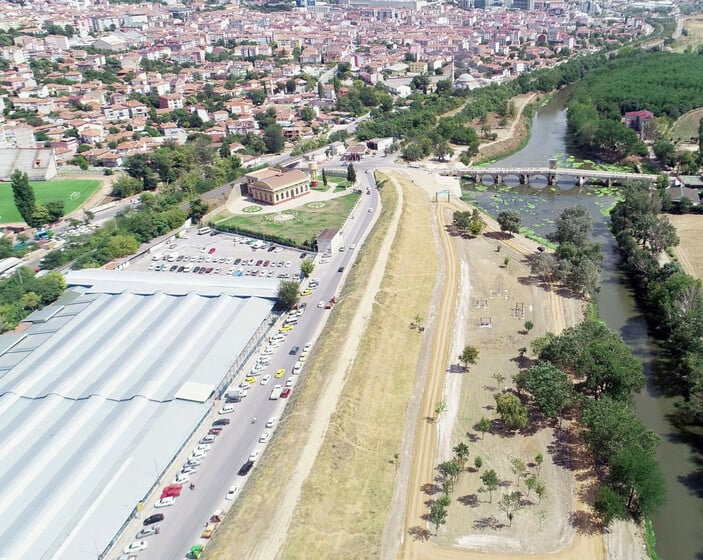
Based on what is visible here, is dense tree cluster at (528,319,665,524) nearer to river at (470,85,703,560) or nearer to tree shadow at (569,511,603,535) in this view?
tree shadow at (569,511,603,535)

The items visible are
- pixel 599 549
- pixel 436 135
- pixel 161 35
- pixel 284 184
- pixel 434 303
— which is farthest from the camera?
pixel 161 35

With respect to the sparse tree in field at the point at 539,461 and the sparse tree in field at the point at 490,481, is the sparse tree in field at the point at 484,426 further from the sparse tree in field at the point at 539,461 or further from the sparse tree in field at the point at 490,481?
the sparse tree in field at the point at 490,481

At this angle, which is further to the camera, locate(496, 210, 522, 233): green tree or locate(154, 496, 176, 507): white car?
locate(496, 210, 522, 233): green tree

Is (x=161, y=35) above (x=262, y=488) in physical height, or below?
above

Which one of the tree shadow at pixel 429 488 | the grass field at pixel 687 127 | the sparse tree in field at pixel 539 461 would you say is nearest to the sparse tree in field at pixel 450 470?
the tree shadow at pixel 429 488

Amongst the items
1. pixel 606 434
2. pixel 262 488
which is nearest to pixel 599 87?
pixel 606 434

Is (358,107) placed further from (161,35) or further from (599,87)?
(161,35)

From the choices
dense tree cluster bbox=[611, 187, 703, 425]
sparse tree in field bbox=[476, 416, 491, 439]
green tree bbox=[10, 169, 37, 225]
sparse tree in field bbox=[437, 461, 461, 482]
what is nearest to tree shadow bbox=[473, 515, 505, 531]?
sparse tree in field bbox=[437, 461, 461, 482]
